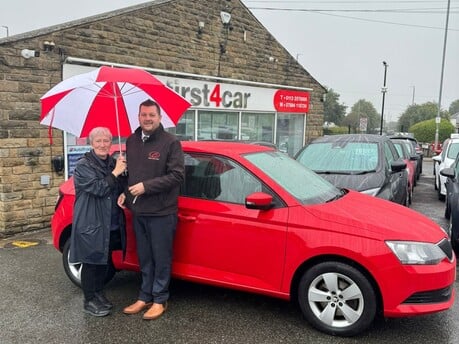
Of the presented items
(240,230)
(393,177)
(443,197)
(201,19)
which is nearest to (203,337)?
(240,230)

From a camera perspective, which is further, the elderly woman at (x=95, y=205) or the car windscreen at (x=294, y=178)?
the car windscreen at (x=294, y=178)

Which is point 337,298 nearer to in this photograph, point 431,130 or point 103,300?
point 103,300

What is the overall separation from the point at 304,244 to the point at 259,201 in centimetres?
50

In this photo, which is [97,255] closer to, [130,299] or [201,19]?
[130,299]

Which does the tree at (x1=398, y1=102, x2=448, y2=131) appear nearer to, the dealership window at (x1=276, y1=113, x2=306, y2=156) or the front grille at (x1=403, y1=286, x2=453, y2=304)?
the dealership window at (x1=276, y1=113, x2=306, y2=156)

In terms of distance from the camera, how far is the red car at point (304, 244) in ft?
10.8

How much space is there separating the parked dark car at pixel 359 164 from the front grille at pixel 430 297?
2.59m

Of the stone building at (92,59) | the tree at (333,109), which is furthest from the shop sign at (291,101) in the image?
the tree at (333,109)

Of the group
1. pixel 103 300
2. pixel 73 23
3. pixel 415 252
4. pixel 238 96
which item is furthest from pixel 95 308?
pixel 238 96

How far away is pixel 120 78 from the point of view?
373 cm

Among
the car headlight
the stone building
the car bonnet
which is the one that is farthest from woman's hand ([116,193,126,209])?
the stone building

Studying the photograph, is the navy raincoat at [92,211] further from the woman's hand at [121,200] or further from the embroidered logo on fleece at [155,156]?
the embroidered logo on fleece at [155,156]

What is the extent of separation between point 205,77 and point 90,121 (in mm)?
6109

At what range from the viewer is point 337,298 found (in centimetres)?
345
